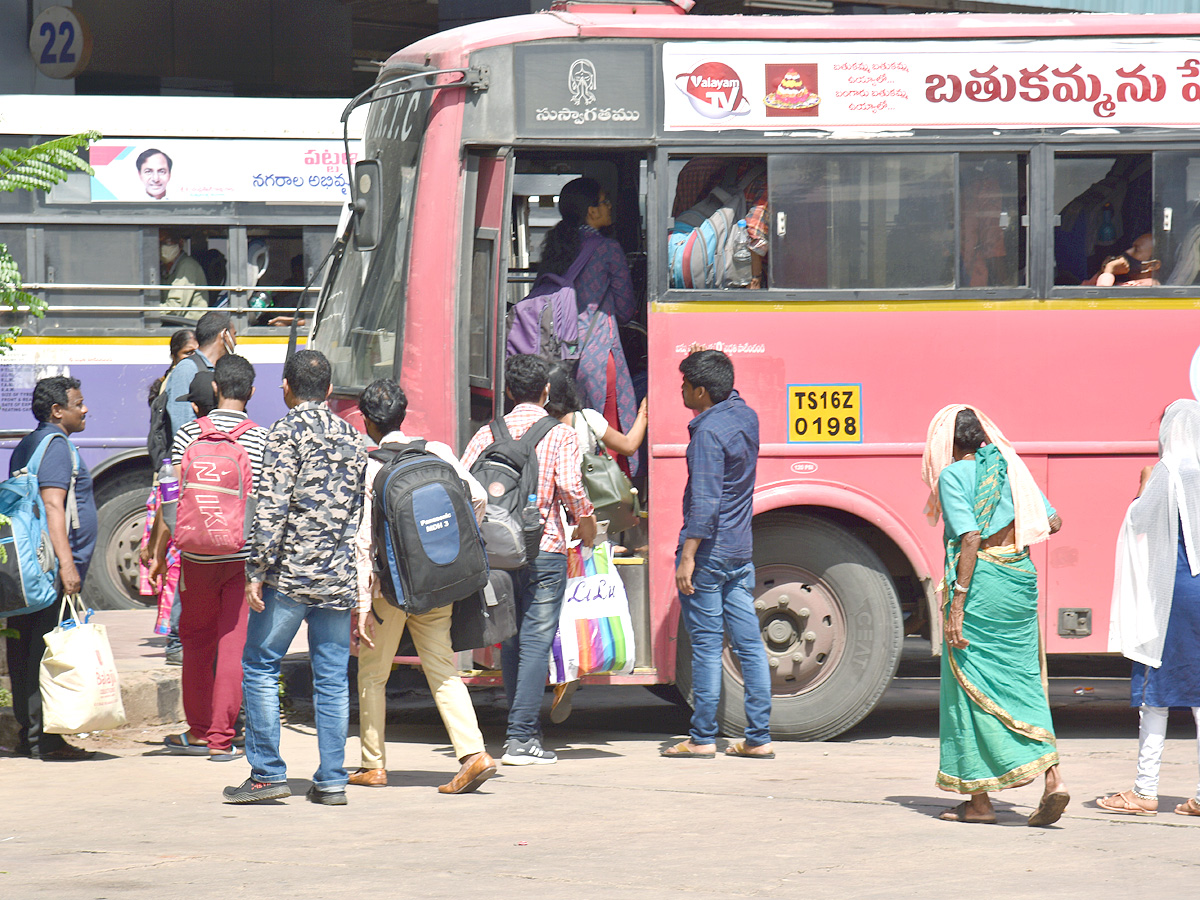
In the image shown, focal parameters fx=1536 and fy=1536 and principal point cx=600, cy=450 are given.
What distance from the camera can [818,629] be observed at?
7.54 metres

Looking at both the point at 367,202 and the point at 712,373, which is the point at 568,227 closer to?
the point at 367,202

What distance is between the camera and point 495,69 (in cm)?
726

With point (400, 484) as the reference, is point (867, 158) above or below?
above

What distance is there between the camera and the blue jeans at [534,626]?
22.9ft

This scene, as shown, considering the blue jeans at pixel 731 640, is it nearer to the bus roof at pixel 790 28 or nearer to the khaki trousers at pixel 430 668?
the khaki trousers at pixel 430 668

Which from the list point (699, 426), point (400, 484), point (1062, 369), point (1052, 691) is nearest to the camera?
point (400, 484)

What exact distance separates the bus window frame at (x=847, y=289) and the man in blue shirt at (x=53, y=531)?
9.43 feet

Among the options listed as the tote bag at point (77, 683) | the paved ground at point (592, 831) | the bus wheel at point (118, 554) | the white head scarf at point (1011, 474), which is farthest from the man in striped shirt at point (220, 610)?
the bus wheel at point (118, 554)

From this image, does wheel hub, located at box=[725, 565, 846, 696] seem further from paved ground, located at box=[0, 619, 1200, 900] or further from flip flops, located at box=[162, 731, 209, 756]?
flip flops, located at box=[162, 731, 209, 756]

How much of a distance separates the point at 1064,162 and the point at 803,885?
4161 millimetres

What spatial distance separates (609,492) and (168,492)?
7.95ft

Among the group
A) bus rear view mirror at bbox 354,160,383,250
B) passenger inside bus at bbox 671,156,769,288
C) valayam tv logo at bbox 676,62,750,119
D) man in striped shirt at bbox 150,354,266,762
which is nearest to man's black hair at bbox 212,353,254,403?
man in striped shirt at bbox 150,354,266,762

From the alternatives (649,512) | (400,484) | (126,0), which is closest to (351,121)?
(649,512)

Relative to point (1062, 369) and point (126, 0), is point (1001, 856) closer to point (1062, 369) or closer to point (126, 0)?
point (1062, 369)
